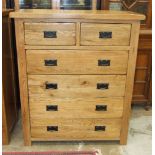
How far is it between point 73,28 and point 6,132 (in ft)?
3.21

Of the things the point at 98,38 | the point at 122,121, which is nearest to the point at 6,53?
the point at 98,38

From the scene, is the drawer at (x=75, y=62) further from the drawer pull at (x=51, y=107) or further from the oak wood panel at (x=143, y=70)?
the oak wood panel at (x=143, y=70)

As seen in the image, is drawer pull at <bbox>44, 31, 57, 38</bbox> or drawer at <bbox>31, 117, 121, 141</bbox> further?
drawer at <bbox>31, 117, 121, 141</bbox>

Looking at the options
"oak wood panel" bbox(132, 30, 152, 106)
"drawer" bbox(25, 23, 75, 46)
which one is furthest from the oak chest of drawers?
"oak wood panel" bbox(132, 30, 152, 106)

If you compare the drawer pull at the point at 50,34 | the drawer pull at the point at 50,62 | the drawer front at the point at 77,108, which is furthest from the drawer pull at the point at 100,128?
the drawer pull at the point at 50,34

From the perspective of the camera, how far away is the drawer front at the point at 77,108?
66.7 inches

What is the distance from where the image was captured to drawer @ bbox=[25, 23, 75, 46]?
1502 millimetres

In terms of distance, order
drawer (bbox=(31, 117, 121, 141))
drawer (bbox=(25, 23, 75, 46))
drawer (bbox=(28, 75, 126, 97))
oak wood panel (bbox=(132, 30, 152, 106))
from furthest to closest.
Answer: oak wood panel (bbox=(132, 30, 152, 106)) < drawer (bbox=(31, 117, 121, 141)) < drawer (bbox=(28, 75, 126, 97)) < drawer (bbox=(25, 23, 75, 46))

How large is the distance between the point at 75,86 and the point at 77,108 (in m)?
0.18

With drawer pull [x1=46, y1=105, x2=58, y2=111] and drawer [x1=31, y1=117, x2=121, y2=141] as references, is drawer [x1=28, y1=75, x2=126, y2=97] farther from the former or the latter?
drawer [x1=31, y1=117, x2=121, y2=141]

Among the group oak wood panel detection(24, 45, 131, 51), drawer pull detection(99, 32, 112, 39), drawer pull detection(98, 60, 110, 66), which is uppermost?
drawer pull detection(99, 32, 112, 39)

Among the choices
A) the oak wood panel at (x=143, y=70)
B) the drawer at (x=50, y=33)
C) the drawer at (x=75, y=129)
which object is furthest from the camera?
the oak wood panel at (x=143, y=70)

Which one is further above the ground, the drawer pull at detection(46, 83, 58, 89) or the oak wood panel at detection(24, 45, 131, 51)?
the oak wood panel at detection(24, 45, 131, 51)

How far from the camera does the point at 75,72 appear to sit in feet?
5.30
